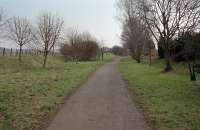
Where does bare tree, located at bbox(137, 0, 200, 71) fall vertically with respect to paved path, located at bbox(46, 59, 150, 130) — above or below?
above

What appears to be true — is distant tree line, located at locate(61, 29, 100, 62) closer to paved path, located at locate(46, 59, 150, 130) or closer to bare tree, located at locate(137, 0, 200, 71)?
bare tree, located at locate(137, 0, 200, 71)

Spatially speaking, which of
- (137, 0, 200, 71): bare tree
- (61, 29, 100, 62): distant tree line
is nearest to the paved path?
(137, 0, 200, 71): bare tree

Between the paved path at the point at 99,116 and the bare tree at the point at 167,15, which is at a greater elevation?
the bare tree at the point at 167,15

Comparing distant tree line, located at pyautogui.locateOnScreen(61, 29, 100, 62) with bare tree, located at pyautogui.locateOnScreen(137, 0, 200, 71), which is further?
distant tree line, located at pyautogui.locateOnScreen(61, 29, 100, 62)

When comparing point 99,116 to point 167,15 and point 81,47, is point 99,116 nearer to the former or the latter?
point 167,15

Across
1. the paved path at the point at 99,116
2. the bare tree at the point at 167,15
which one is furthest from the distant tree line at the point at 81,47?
the paved path at the point at 99,116

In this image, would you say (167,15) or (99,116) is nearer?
(99,116)

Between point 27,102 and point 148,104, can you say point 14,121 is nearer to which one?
point 27,102

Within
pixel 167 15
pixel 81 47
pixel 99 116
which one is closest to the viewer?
pixel 99 116

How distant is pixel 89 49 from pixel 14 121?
62749 millimetres

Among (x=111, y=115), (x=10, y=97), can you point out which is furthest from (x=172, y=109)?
(x=10, y=97)

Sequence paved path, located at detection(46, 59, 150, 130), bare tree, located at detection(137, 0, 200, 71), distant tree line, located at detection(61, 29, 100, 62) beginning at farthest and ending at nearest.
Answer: distant tree line, located at detection(61, 29, 100, 62)
bare tree, located at detection(137, 0, 200, 71)
paved path, located at detection(46, 59, 150, 130)

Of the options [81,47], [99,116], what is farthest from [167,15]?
Result: [81,47]

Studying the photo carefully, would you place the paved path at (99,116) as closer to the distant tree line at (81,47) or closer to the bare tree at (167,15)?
the bare tree at (167,15)
